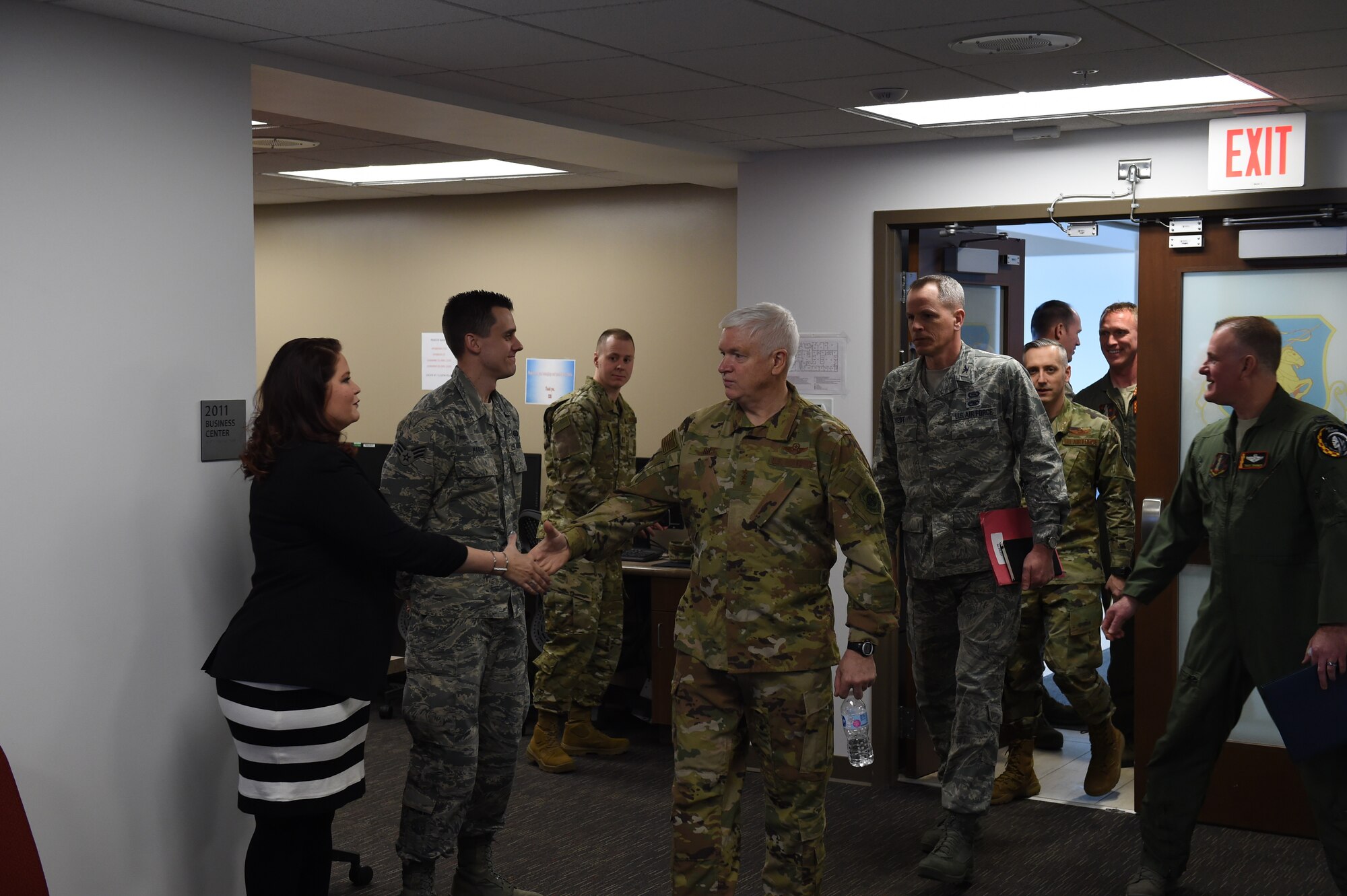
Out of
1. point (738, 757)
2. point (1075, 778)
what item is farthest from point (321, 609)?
point (1075, 778)

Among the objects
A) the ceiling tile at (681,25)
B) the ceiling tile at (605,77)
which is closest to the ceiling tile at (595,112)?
the ceiling tile at (605,77)

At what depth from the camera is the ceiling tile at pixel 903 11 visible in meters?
3.00

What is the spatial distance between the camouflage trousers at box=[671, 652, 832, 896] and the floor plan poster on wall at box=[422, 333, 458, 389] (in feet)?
15.2

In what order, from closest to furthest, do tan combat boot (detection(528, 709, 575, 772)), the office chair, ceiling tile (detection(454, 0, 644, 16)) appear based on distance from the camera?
the office chair
ceiling tile (detection(454, 0, 644, 16))
tan combat boot (detection(528, 709, 575, 772))

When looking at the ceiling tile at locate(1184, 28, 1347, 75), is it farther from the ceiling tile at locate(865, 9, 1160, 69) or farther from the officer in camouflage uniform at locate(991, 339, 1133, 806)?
the officer in camouflage uniform at locate(991, 339, 1133, 806)

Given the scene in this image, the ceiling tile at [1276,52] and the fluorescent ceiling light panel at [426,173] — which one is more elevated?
the fluorescent ceiling light panel at [426,173]

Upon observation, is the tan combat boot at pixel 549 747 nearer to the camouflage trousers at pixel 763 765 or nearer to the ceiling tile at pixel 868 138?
the camouflage trousers at pixel 763 765

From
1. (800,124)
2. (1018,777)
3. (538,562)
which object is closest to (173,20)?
(538,562)

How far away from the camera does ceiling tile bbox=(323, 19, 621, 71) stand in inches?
129

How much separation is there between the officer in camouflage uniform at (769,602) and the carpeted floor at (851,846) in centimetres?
99

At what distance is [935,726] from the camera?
4.42m

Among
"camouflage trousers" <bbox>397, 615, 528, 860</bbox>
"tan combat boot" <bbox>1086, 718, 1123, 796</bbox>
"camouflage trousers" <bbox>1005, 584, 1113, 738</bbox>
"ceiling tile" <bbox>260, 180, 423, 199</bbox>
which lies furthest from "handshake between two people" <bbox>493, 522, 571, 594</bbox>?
"ceiling tile" <bbox>260, 180, 423, 199</bbox>

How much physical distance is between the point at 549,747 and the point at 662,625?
2.45 feet

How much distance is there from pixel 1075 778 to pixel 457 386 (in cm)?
317
